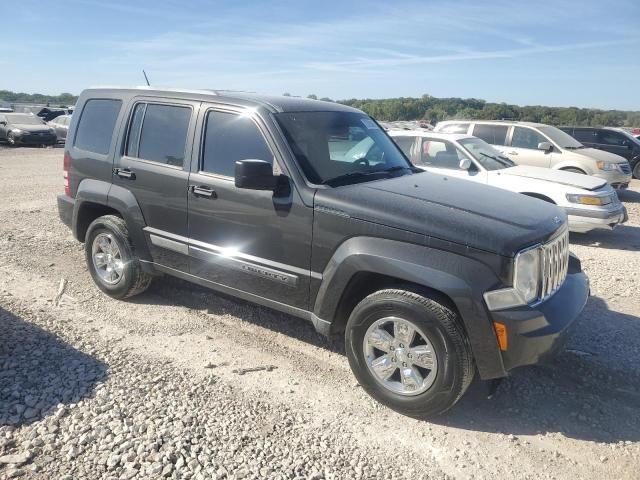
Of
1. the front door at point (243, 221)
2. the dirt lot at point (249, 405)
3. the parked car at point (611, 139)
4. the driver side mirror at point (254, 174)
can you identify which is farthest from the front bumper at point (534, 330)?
the parked car at point (611, 139)

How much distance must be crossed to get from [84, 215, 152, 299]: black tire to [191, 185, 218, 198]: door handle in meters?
1.09

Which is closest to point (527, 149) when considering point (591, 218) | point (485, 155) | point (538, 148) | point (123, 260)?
point (538, 148)

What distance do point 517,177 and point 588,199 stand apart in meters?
1.07

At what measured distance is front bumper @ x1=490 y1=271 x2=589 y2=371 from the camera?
9.87 feet

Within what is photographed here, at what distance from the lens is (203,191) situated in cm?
414

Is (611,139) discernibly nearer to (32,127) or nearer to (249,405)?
(249,405)

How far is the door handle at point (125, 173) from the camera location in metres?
4.70

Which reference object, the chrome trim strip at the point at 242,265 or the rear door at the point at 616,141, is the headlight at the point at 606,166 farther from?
the chrome trim strip at the point at 242,265

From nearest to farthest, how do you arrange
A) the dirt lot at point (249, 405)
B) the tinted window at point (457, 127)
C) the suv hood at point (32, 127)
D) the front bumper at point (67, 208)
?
the dirt lot at point (249, 405)
the front bumper at point (67, 208)
the tinted window at point (457, 127)
the suv hood at point (32, 127)

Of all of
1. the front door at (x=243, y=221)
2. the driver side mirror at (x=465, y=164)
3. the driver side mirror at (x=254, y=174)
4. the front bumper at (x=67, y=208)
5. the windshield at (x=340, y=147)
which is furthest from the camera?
the driver side mirror at (x=465, y=164)

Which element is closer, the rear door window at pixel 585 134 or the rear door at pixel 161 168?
the rear door at pixel 161 168

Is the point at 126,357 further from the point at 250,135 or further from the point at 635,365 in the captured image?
the point at 635,365

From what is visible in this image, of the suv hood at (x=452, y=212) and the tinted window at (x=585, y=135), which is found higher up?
the tinted window at (x=585, y=135)

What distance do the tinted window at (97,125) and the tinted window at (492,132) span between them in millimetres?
8652
